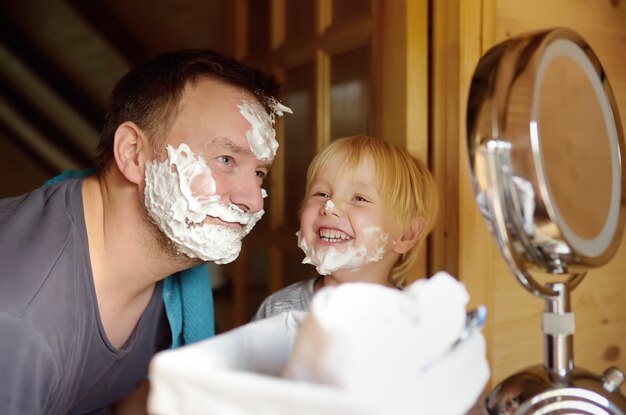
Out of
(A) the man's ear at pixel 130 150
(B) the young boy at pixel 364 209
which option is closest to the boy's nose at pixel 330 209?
(B) the young boy at pixel 364 209

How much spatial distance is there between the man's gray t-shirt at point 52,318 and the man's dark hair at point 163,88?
15 cm

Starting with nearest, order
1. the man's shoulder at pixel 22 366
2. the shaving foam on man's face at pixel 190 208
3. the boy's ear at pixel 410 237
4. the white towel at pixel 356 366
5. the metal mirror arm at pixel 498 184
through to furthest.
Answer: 1. the white towel at pixel 356 366
2. the metal mirror arm at pixel 498 184
3. the man's shoulder at pixel 22 366
4. the shaving foam on man's face at pixel 190 208
5. the boy's ear at pixel 410 237

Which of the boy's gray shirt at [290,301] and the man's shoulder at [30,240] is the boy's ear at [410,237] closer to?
the boy's gray shirt at [290,301]

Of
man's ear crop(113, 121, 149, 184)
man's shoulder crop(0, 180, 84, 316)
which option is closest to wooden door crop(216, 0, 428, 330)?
man's ear crop(113, 121, 149, 184)

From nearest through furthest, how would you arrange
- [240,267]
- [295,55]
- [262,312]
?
1. [262,312]
2. [295,55]
3. [240,267]

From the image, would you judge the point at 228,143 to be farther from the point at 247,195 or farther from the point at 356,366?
the point at 356,366

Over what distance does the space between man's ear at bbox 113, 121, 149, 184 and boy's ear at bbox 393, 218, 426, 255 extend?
18.2 inches

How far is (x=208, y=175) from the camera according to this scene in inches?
33.1

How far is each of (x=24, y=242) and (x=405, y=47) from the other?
671 millimetres

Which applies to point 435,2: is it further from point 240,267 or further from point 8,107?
point 8,107

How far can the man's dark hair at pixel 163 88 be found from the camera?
902 millimetres

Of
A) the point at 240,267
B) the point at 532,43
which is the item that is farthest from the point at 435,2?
the point at 240,267

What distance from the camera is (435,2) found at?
2.92 feet

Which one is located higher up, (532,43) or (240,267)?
(532,43)
